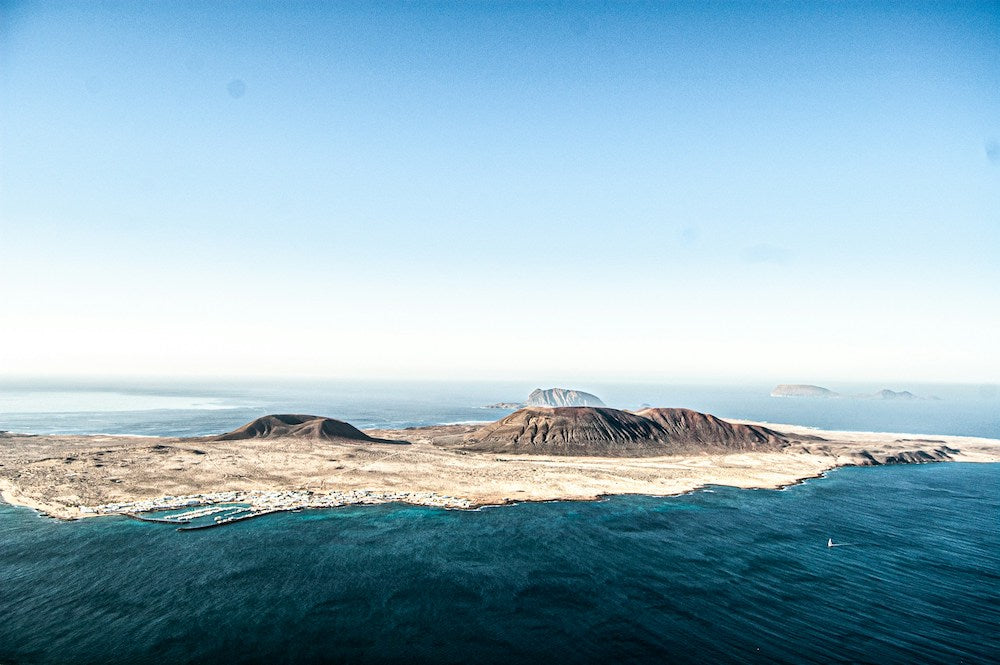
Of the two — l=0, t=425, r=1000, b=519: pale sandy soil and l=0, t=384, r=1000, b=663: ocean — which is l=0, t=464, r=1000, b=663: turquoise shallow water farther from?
l=0, t=425, r=1000, b=519: pale sandy soil

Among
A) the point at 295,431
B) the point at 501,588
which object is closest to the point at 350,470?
the point at 295,431

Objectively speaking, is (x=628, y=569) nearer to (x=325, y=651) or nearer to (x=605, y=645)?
(x=605, y=645)

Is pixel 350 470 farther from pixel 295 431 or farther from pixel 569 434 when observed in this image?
pixel 569 434

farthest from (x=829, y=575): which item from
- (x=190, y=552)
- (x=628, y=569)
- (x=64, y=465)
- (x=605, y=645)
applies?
(x=64, y=465)

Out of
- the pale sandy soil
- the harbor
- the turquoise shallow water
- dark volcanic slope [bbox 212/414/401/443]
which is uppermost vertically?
dark volcanic slope [bbox 212/414/401/443]

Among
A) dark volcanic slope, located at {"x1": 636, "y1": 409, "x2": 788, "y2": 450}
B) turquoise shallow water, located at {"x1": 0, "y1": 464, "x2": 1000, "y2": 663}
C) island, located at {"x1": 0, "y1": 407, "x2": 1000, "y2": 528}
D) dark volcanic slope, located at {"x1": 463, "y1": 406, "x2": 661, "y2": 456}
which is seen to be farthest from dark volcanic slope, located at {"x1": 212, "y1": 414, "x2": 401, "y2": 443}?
dark volcanic slope, located at {"x1": 636, "y1": 409, "x2": 788, "y2": 450}

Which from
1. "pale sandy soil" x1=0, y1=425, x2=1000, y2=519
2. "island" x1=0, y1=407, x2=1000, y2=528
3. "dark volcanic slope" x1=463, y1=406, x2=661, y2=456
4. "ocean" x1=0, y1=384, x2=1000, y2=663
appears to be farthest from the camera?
"dark volcanic slope" x1=463, y1=406, x2=661, y2=456
